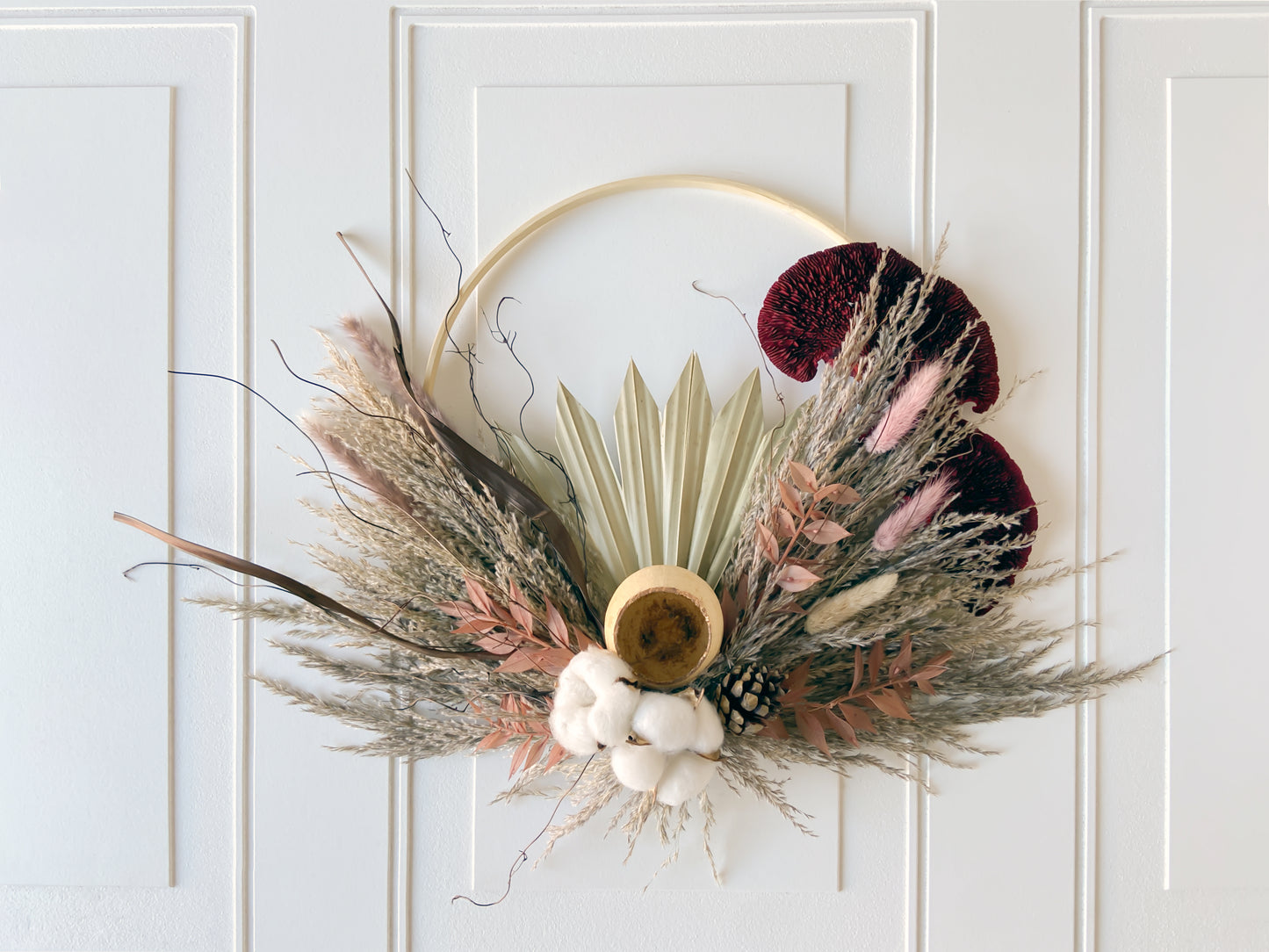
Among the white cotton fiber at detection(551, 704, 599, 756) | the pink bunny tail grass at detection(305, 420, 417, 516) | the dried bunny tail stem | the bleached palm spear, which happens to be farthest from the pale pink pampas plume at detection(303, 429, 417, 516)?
the dried bunny tail stem

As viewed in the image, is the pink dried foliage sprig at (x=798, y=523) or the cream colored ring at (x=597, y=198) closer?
the pink dried foliage sprig at (x=798, y=523)

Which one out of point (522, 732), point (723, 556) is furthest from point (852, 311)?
point (522, 732)

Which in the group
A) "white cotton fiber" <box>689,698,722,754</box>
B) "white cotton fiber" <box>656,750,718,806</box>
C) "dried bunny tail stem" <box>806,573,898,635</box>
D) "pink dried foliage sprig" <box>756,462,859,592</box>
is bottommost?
"white cotton fiber" <box>656,750,718,806</box>

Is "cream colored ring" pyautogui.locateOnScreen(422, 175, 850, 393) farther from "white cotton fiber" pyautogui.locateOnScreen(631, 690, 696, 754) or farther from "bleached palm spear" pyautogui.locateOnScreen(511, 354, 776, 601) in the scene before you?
"white cotton fiber" pyautogui.locateOnScreen(631, 690, 696, 754)

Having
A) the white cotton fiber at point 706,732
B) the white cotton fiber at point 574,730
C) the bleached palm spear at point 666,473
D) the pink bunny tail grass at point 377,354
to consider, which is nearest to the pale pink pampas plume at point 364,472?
the pink bunny tail grass at point 377,354

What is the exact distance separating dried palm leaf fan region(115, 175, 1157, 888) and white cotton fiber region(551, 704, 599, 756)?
0.11 ft

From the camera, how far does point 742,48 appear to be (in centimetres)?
107

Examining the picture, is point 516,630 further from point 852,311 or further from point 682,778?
point 852,311

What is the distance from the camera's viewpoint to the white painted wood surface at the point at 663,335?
107 centimetres

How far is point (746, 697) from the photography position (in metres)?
0.93

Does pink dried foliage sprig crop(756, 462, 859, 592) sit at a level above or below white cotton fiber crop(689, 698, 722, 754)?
above

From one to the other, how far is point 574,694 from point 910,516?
19.9 inches

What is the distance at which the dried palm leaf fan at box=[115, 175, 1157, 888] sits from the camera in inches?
37.7

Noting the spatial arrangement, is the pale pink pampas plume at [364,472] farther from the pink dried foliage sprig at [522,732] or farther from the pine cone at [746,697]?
the pine cone at [746,697]
